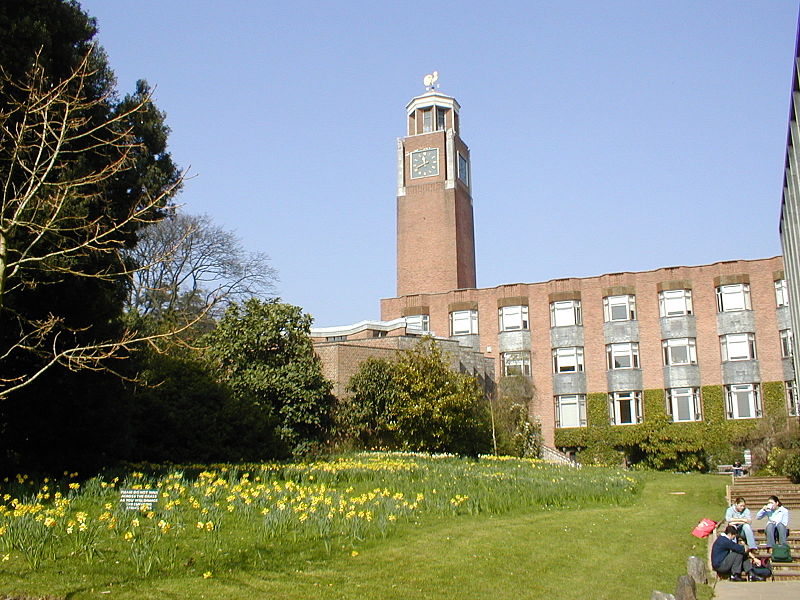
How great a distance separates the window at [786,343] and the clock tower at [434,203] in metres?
22.2

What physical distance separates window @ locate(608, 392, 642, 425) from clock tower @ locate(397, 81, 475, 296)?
16135mm

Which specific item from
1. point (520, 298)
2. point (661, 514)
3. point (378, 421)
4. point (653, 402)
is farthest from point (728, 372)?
point (661, 514)

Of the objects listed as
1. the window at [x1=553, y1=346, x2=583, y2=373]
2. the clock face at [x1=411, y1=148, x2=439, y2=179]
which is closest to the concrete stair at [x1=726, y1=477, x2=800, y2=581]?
the window at [x1=553, y1=346, x2=583, y2=373]

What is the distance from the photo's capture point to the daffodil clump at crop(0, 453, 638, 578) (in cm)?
1059

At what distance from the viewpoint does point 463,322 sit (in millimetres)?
49500

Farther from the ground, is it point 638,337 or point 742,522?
point 638,337

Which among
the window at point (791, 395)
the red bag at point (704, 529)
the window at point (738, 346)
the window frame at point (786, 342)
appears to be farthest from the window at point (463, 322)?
the red bag at point (704, 529)

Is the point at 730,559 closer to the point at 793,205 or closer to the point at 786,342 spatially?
the point at 793,205

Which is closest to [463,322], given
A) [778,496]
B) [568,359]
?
[568,359]

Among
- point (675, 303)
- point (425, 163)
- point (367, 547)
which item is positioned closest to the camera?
point (367, 547)

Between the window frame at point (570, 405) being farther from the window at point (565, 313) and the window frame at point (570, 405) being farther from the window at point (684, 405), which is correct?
the window at point (684, 405)

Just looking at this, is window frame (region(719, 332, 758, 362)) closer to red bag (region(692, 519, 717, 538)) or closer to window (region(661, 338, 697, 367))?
window (region(661, 338, 697, 367))

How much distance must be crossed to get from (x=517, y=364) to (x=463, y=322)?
4.25m

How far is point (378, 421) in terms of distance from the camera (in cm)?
3375
